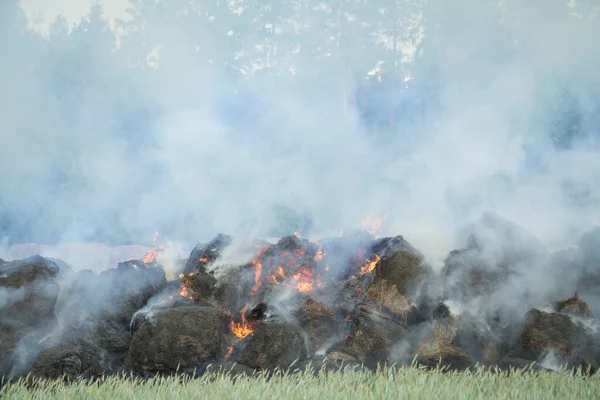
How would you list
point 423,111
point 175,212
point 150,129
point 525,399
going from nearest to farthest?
1. point 525,399
2. point 175,212
3. point 150,129
4. point 423,111

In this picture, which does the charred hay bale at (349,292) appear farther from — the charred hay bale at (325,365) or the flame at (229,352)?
the flame at (229,352)

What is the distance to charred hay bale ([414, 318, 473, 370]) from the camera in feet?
25.0

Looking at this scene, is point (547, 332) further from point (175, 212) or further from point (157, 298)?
point (175, 212)

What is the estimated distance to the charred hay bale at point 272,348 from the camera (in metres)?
7.66

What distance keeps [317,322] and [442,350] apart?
1.93 m

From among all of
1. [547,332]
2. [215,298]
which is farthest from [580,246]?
[215,298]

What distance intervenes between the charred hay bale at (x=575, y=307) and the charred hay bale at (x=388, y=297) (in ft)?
7.64

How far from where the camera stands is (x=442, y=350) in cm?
774

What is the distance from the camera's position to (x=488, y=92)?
1958 centimetres

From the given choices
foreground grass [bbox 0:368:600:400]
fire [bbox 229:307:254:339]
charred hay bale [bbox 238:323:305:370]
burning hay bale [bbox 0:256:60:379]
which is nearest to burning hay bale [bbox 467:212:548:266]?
foreground grass [bbox 0:368:600:400]

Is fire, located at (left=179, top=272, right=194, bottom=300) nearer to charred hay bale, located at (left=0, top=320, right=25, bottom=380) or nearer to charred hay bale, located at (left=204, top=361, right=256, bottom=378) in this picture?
charred hay bale, located at (left=204, top=361, right=256, bottom=378)

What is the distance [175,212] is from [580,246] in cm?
1198

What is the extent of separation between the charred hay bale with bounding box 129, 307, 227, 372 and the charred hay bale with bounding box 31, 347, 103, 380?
639mm

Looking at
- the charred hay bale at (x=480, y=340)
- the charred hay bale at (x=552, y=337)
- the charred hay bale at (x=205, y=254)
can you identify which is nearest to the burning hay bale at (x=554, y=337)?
the charred hay bale at (x=552, y=337)
